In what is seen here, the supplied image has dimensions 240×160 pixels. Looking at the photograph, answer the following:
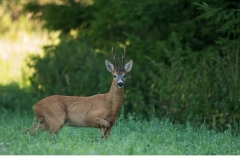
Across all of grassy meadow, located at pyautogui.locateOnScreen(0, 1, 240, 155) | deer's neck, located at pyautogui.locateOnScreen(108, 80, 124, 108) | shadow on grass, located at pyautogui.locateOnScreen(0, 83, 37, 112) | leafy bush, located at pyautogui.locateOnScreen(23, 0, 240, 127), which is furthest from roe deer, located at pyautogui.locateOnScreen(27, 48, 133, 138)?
shadow on grass, located at pyautogui.locateOnScreen(0, 83, 37, 112)

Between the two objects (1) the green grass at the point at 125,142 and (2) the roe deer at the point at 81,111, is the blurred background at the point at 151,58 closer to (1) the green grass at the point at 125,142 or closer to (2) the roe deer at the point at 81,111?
(1) the green grass at the point at 125,142

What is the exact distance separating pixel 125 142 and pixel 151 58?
640 cm

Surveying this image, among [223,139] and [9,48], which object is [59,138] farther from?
[9,48]

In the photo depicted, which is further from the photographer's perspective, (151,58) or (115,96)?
(151,58)

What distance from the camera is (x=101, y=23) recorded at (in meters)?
16.0

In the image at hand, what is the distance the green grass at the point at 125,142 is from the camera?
305 inches

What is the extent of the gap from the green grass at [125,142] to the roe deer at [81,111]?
0.75 ft

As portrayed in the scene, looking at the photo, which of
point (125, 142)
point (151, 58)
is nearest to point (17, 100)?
point (151, 58)

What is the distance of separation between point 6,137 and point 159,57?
6.17m

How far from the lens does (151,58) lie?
1466 centimetres

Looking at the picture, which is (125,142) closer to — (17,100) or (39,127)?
(39,127)

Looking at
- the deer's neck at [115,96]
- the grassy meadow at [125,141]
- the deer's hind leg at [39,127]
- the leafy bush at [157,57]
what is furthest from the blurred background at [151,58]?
the deer's hind leg at [39,127]

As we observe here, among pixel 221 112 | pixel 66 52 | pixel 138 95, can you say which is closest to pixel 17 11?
pixel 66 52
